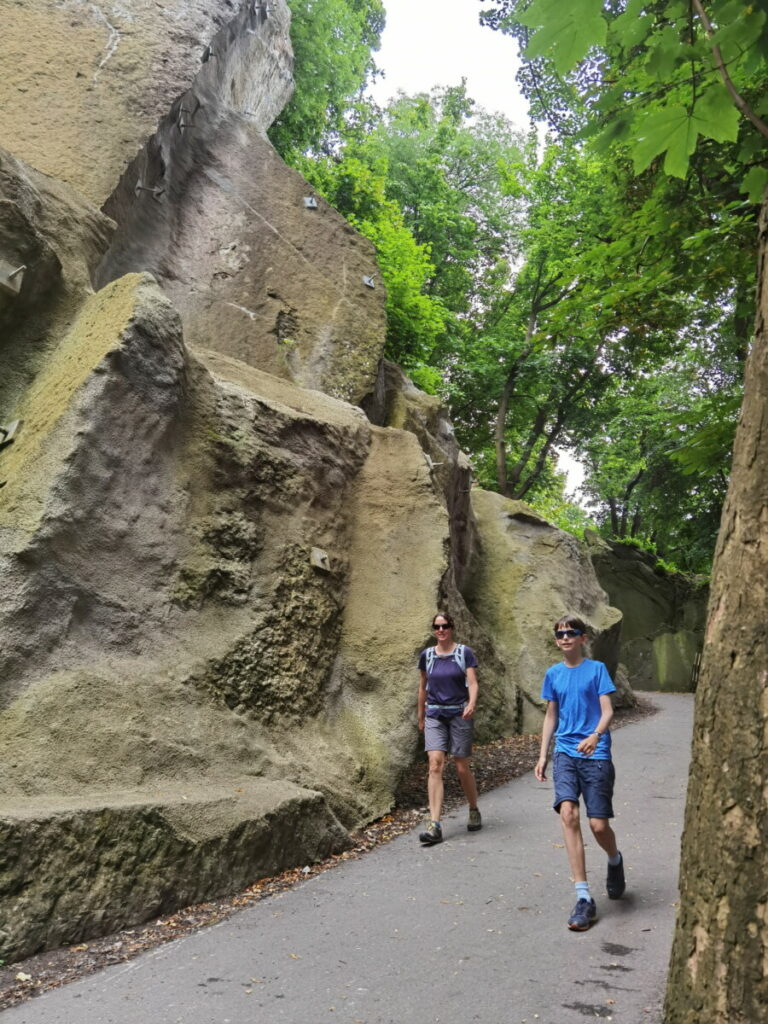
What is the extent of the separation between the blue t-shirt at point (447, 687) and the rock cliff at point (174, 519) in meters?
0.85

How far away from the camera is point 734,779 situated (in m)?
2.12

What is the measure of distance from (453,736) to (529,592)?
27.0 feet

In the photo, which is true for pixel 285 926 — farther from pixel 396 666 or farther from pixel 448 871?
pixel 396 666

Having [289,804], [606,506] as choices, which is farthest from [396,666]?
[606,506]

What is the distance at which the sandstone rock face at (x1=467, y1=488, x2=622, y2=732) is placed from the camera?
46.8 ft

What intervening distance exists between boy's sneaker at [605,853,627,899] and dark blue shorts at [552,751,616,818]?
1.35ft

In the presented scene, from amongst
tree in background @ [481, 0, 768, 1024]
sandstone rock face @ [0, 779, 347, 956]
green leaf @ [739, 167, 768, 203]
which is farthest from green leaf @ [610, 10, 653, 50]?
sandstone rock face @ [0, 779, 347, 956]

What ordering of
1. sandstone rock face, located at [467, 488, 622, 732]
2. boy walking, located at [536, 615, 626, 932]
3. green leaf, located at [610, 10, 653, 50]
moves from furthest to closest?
1. sandstone rock face, located at [467, 488, 622, 732]
2. boy walking, located at [536, 615, 626, 932]
3. green leaf, located at [610, 10, 653, 50]

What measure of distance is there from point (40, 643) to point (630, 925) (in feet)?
14.1

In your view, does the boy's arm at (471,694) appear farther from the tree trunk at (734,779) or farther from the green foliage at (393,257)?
the green foliage at (393,257)

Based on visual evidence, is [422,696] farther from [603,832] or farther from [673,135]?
[673,135]

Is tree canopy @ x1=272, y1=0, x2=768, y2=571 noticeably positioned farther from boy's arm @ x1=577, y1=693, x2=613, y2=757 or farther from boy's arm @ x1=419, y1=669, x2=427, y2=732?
boy's arm @ x1=419, y1=669, x2=427, y2=732

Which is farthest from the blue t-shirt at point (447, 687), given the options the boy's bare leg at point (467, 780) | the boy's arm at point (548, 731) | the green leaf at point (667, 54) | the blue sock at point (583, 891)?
the green leaf at point (667, 54)

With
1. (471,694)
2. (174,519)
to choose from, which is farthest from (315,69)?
(471,694)
